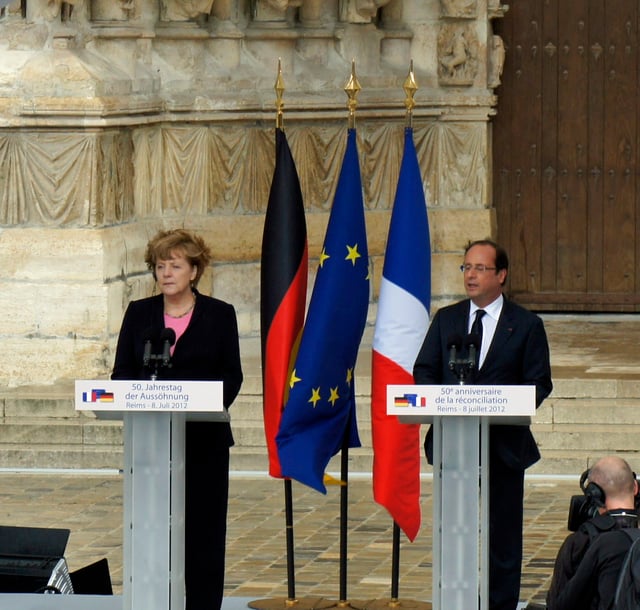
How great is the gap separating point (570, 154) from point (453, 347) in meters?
Result: 8.62

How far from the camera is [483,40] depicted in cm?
1498

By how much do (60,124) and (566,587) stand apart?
23.7ft

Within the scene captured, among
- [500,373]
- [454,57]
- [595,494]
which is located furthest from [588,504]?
[454,57]

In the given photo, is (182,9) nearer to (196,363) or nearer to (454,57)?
(454,57)

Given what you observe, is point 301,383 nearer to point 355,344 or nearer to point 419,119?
point 355,344

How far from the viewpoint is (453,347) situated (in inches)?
289

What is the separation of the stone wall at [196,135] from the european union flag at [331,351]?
464 centimetres

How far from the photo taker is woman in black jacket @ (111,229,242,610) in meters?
7.84

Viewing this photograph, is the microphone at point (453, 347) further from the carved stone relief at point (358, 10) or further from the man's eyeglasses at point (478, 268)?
the carved stone relief at point (358, 10)

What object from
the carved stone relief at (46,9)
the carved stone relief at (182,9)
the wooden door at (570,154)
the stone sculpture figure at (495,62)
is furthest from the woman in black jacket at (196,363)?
the wooden door at (570,154)

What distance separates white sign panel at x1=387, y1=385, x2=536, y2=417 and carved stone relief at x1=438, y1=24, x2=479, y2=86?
8.15 metres

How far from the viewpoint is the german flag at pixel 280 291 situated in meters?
8.77

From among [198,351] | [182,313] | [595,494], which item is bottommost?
[595,494]

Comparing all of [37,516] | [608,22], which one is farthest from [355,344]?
[608,22]
